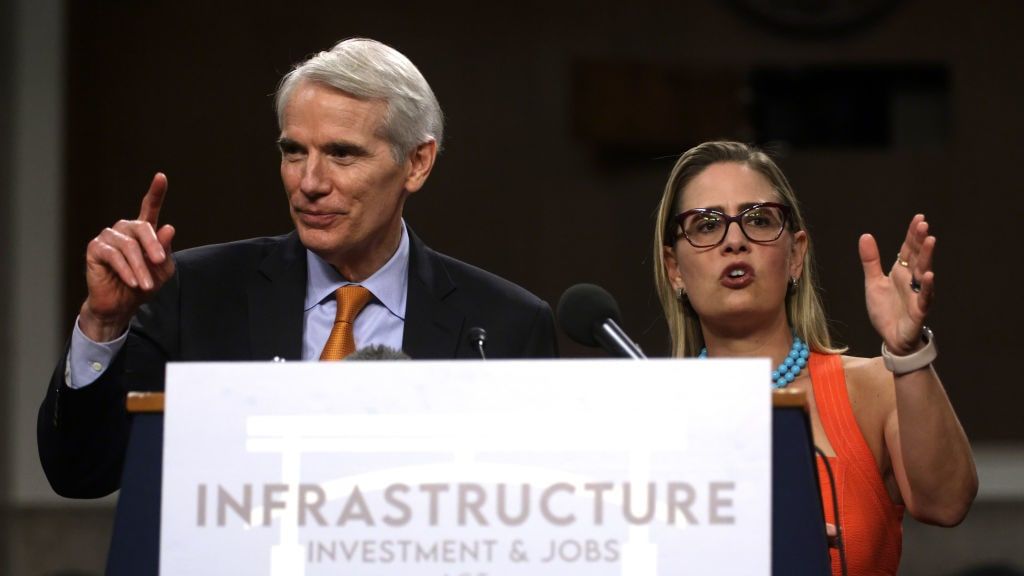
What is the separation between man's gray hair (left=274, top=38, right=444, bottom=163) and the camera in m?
2.29

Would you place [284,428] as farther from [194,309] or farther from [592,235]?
[592,235]

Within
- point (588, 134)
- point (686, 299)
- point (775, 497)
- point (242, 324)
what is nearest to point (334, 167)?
point (242, 324)

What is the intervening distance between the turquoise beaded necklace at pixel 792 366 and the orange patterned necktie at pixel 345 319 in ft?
2.18

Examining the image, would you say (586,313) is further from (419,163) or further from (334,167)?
(419,163)

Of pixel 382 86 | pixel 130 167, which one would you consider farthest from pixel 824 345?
pixel 130 167

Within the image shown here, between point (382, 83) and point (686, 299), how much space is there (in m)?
0.61

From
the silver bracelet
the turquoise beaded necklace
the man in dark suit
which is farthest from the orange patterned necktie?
the silver bracelet

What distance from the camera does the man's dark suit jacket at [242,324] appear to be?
2002 millimetres

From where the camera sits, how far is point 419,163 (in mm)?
2500

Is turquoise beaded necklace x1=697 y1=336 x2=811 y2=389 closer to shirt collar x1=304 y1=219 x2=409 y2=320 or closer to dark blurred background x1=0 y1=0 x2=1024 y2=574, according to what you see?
shirt collar x1=304 y1=219 x2=409 y2=320

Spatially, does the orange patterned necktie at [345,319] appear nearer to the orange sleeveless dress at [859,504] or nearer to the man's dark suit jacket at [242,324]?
the man's dark suit jacket at [242,324]

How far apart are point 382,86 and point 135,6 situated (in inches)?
124

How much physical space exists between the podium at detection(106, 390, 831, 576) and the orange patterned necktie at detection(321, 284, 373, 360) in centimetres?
67

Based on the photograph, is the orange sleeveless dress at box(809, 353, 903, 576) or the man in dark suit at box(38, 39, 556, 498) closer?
the orange sleeveless dress at box(809, 353, 903, 576)
